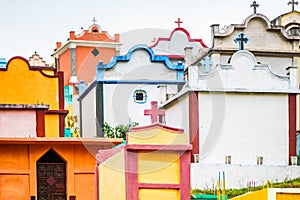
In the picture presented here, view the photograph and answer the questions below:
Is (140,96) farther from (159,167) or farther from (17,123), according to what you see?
(159,167)

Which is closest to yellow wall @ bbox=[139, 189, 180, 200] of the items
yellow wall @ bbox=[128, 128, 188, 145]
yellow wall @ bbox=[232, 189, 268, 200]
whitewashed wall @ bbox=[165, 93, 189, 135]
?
yellow wall @ bbox=[128, 128, 188, 145]

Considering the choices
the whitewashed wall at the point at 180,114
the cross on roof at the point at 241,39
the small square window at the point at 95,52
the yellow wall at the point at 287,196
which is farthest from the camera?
the small square window at the point at 95,52

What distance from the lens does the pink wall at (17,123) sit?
12430 mm

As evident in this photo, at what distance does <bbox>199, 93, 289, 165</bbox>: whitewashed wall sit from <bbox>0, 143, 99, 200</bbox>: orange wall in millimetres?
4174

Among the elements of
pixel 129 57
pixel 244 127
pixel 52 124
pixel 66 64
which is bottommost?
pixel 244 127

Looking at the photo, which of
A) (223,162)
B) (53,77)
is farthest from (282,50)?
(53,77)

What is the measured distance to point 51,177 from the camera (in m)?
11.7

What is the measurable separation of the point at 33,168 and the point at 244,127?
20.4 feet

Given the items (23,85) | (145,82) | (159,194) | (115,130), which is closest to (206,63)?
(145,82)

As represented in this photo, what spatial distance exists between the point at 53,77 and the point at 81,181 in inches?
197

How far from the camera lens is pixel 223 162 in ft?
49.6

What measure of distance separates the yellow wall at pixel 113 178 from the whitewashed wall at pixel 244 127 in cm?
570

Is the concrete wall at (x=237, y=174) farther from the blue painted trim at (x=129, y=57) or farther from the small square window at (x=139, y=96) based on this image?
the blue painted trim at (x=129, y=57)

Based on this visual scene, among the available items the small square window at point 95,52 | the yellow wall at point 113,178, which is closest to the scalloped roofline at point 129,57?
the small square window at point 95,52
